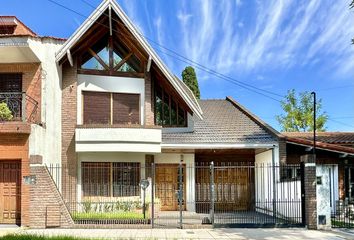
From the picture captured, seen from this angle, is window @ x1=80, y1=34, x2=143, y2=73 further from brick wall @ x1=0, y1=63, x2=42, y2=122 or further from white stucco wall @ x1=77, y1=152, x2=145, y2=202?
white stucco wall @ x1=77, y1=152, x2=145, y2=202

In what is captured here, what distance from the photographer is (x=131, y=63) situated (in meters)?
19.4

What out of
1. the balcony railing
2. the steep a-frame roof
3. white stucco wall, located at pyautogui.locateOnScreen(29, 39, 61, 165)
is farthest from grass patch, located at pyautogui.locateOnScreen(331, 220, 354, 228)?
the balcony railing

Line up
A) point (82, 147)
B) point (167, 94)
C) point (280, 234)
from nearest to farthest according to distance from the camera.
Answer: point (280, 234)
point (82, 147)
point (167, 94)

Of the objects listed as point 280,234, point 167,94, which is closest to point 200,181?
point 167,94

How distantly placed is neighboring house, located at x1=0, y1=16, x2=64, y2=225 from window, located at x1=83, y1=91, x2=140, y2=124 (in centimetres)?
141

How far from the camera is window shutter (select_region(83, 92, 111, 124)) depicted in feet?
60.6

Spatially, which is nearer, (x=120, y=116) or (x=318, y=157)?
(x=120, y=116)

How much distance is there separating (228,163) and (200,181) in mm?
1883

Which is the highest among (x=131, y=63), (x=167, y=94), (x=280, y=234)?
(x=131, y=63)

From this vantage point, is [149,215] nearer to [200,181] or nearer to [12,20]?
[200,181]

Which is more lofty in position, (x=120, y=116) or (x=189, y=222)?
(x=120, y=116)

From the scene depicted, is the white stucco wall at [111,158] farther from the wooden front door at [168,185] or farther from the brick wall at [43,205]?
the brick wall at [43,205]

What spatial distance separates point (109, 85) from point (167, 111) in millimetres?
3262

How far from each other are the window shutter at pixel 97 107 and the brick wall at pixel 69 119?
1.83ft
